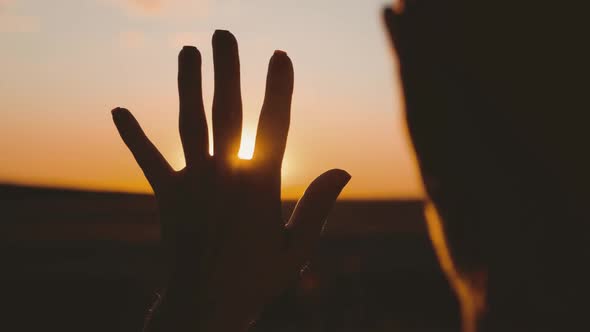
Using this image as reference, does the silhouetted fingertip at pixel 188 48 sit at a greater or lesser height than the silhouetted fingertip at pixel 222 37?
lesser

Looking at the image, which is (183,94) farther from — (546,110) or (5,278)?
(5,278)

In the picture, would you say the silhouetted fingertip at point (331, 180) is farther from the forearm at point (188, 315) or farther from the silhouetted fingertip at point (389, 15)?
the silhouetted fingertip at point (389, 15)

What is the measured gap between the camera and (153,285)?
11930 mm

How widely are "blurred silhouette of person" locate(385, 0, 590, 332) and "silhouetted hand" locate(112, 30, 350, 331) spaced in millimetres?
632

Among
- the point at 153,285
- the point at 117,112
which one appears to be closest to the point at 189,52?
the point at 117,112

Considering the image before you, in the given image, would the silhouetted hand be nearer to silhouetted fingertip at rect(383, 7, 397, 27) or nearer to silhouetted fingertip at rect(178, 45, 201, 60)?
silhouetted fingertip at rect(178, 45, 201, 60)

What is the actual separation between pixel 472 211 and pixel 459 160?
59 mm

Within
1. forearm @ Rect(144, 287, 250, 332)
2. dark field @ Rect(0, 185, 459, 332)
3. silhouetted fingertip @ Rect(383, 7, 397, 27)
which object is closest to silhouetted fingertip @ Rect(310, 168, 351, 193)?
forearm @ Rect(144, 287, 250, 332)

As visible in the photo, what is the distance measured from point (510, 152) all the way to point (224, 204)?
840 mm

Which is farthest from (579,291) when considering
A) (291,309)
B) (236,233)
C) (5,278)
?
(5,278)

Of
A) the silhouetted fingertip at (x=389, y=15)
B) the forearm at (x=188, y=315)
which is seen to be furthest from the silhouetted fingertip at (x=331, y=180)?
the silhouetted fingertip at (x=389, y=15)

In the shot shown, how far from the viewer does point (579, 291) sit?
50 centimetres

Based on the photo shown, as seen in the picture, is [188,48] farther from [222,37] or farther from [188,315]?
[188,315]

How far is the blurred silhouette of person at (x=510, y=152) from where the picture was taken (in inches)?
20.0
